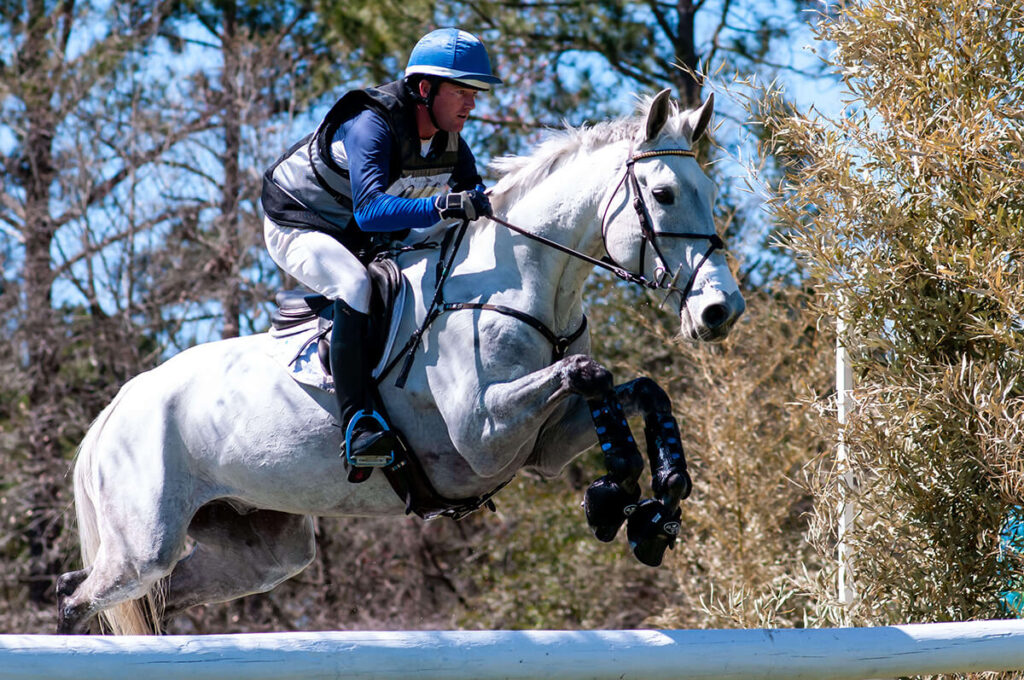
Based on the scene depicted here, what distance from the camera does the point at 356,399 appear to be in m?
3.19

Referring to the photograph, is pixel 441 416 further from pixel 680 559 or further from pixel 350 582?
pixel 350 582

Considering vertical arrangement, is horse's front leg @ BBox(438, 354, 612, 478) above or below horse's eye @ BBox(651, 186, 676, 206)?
below

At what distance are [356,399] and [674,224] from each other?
1.02 m

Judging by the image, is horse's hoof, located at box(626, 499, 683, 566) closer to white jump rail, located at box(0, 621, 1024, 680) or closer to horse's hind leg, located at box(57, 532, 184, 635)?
white jump rail, located at box(0, 621, 1024, 680)

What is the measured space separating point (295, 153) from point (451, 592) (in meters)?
7.53

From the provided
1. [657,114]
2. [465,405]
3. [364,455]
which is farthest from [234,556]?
[657,114]

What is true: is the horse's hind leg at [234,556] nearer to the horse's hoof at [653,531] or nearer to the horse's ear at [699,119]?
the horse's hoof at [653,531]

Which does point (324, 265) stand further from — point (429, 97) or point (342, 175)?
point (429, 97)

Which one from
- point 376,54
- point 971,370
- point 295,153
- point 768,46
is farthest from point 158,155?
point 971,370

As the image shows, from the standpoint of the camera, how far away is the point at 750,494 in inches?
278

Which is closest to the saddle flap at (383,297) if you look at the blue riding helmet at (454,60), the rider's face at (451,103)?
the rider's face at (451,103)

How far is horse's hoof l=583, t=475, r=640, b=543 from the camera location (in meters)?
2.83

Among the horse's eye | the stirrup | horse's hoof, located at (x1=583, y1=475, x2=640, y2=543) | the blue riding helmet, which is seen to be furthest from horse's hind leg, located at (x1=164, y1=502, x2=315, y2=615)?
the horse's eye

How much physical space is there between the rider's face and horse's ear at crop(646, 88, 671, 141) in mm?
540
